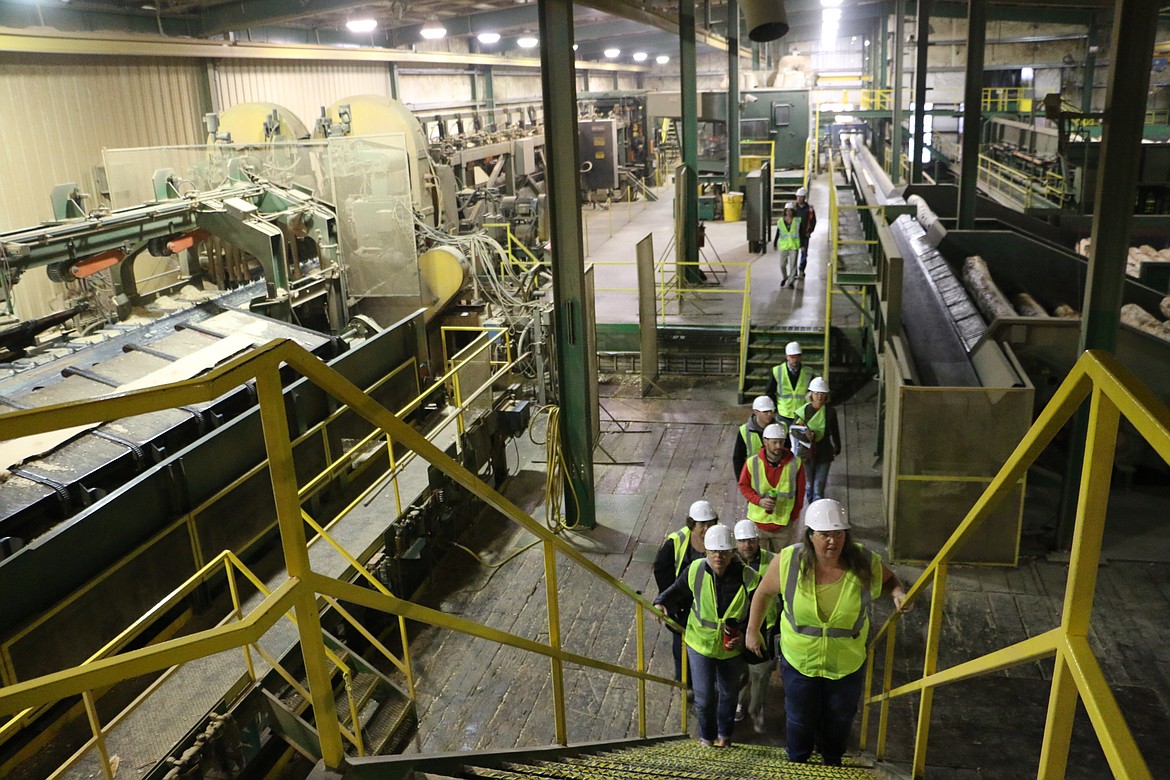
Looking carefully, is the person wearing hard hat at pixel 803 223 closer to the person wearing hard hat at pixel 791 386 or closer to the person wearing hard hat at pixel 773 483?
the person wearing hard hat at pixel 791 386

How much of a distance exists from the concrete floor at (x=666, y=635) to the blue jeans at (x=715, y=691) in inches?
27.5

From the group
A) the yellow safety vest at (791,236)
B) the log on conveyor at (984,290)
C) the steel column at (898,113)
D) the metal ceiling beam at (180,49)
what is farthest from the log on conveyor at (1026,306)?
the metal ceiling beam at (180,49)

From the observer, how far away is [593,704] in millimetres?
6457

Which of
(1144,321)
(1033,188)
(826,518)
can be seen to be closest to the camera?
(826,518)

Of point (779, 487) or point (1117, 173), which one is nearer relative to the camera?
point (779, 487)

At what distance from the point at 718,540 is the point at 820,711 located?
1.01 meters

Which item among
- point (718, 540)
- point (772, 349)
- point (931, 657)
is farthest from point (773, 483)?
point (772, 349)

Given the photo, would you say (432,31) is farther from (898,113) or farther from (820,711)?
(820,711)

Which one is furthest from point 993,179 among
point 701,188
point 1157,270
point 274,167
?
point 274,167

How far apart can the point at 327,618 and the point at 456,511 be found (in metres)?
2.36

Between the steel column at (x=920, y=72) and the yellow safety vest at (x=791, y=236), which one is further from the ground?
the steel column at (x=920, y=72)

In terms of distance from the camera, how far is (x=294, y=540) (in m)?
2.12

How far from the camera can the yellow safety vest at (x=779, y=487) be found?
701cm

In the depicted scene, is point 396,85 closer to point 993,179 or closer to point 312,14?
point 312,14
